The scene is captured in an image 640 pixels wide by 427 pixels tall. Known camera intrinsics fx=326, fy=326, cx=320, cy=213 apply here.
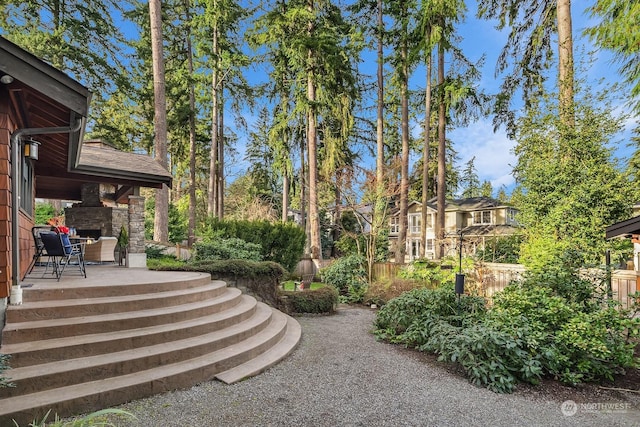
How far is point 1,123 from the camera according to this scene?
342cm

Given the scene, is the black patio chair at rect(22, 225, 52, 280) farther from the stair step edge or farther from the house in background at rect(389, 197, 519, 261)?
the house in background at rect(389, 197, 519, 261)

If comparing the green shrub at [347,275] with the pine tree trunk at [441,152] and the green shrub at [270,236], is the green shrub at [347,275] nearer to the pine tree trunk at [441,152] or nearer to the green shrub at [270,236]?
the green shrub at [270,236]

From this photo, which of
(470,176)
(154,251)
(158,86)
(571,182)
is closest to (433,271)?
(571,182)

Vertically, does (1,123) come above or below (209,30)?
below

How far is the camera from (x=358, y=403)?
333 cm

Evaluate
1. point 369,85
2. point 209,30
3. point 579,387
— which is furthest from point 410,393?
point 209,30

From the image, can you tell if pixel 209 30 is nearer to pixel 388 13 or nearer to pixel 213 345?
pixel 388 13

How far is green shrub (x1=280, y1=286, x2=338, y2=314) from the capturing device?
7.87 meters

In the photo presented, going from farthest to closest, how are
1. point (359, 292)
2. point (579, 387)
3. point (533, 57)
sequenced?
point (533, 57) → point (359, 292) → point (579, 387)

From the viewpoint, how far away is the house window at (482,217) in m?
25.8

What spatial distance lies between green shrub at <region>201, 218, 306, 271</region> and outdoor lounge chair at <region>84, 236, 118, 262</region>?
304 centimetres

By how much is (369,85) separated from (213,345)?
17297 millimetres

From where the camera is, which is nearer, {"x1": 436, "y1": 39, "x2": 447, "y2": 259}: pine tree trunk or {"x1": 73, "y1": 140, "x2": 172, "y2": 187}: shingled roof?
{"x1": 73, "y1": 140, "x2": 172, "y2": 187}: shingled roof

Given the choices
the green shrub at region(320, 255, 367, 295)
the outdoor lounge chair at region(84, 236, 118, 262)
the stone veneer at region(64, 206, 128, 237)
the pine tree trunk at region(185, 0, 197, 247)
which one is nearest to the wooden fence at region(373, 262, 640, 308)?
the green shrub at region(320, 255, 367, 295)
